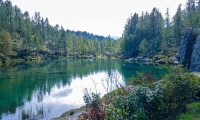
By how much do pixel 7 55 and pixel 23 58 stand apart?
9.10 m

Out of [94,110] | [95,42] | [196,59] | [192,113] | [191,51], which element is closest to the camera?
[94,110]

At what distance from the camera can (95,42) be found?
15050cm

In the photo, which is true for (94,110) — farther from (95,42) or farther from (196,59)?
(95,42)

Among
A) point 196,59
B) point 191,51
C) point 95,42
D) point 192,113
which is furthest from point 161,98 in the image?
point 95,42

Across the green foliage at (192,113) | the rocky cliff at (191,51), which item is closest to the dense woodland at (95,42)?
the rocky cliff at (191,51)

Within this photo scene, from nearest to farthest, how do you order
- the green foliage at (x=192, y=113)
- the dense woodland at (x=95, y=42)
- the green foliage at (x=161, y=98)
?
the green foliage at (x=161, y=98), the green foliage at (x=192, y=113), the dense woodland at (x=95, y=42)

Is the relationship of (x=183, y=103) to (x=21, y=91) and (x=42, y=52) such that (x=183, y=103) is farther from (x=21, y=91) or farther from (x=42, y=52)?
(x=42, y=52)

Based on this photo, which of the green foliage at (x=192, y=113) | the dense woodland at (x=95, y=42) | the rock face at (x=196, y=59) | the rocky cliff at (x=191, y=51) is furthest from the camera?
the dense woodland at (x=95, y=42)

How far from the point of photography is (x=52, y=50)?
119938 millimetres

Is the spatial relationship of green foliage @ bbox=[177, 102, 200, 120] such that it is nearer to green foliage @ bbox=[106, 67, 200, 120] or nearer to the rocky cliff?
green foliage @ bbox=[106, 67, 200, 120]

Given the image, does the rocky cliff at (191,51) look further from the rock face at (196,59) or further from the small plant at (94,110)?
the small plant at (94,110)

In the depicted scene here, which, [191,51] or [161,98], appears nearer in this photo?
[161,98]

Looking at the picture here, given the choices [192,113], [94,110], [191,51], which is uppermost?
[191,51]

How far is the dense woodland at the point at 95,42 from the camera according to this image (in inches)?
3290
